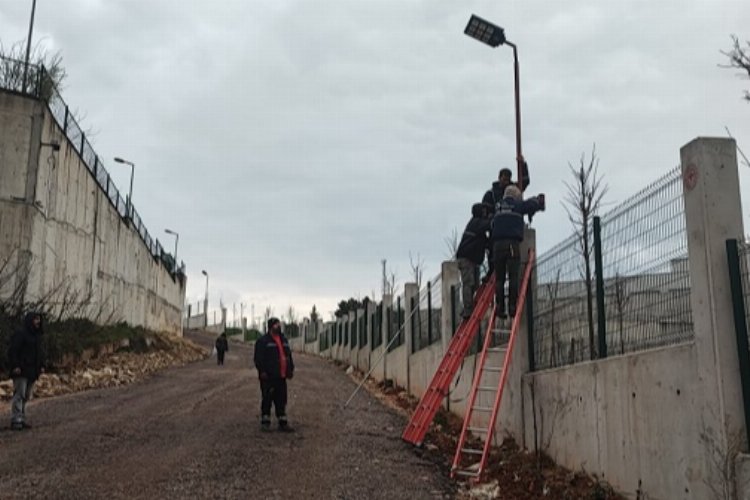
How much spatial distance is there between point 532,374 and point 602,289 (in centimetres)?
217

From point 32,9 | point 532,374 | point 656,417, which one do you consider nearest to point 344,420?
point 532,374

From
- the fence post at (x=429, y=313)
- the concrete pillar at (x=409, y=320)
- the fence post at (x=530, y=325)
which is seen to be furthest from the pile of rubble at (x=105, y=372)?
the fence post at (x=530, y=325)

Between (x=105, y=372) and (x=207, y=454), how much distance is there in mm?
13855

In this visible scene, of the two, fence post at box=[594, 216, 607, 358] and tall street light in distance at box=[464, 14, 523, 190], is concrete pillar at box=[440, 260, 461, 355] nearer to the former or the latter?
tall street light in distance at box=[464, 14, 523, 190]

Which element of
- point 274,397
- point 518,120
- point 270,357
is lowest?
point 274,397

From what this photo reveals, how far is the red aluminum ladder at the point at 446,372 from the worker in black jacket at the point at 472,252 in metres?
0.45

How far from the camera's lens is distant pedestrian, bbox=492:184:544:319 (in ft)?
31.5

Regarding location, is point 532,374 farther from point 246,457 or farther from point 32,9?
point 32,9

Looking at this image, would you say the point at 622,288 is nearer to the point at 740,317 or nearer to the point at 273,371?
the point at 740,317

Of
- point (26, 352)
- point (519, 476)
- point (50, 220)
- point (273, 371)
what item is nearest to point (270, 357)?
point (273, 371)

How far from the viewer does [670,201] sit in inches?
246

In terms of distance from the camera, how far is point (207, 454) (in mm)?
9367

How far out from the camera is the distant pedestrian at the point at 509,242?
960cm

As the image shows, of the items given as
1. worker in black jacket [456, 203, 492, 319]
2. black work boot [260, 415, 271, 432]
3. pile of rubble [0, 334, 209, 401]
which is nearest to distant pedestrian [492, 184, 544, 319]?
worker in black jacket [456, 203, 492, 319]
